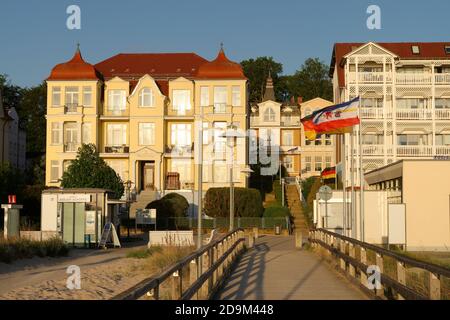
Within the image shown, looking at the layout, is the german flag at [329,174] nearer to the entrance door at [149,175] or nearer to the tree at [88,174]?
the entrance door at [149,175]

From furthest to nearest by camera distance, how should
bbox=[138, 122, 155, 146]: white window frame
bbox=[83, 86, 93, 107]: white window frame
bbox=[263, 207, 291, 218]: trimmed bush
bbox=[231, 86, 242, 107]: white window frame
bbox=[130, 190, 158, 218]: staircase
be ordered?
bbox=[138, 122, 155, 146]: white window frame < bbox=[83, 86, 93, 107]: white window frame < bbox=[231, 86, 242, 107]: white window frame < bbox=[130, 190, 158, 218]: staircase < bbox=[263, 207, 291, 218]: trimmed bush

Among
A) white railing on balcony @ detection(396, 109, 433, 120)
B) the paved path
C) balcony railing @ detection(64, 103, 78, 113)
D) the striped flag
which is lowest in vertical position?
the paved path

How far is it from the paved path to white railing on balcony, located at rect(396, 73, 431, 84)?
44182 mm

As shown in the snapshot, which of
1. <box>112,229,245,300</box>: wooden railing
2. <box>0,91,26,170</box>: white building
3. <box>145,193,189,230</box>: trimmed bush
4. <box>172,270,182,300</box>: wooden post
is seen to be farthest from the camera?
<box>0,91,26,170</box>: white building

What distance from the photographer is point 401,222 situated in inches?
1368

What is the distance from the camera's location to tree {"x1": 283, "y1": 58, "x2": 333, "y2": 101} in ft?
402

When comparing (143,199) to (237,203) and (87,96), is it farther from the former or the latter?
(87,96)

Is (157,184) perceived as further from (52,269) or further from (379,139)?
(52,269)

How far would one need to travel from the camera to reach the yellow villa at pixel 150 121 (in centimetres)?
6506

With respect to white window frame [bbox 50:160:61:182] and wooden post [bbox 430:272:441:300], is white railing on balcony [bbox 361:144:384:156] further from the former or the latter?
wooden post [bbox 430:272:441:300]

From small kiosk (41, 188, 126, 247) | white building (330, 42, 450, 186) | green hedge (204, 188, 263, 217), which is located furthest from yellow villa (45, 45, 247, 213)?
small kiosk (41, 188, 126, 247)

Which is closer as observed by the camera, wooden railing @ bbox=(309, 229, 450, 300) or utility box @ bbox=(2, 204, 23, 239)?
wooden railing @ bbox=(309, 229, 450, 300)

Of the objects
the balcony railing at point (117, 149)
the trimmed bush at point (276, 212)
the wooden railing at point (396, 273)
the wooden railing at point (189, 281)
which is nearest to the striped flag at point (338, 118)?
the wooden railing at point (396, 273)
